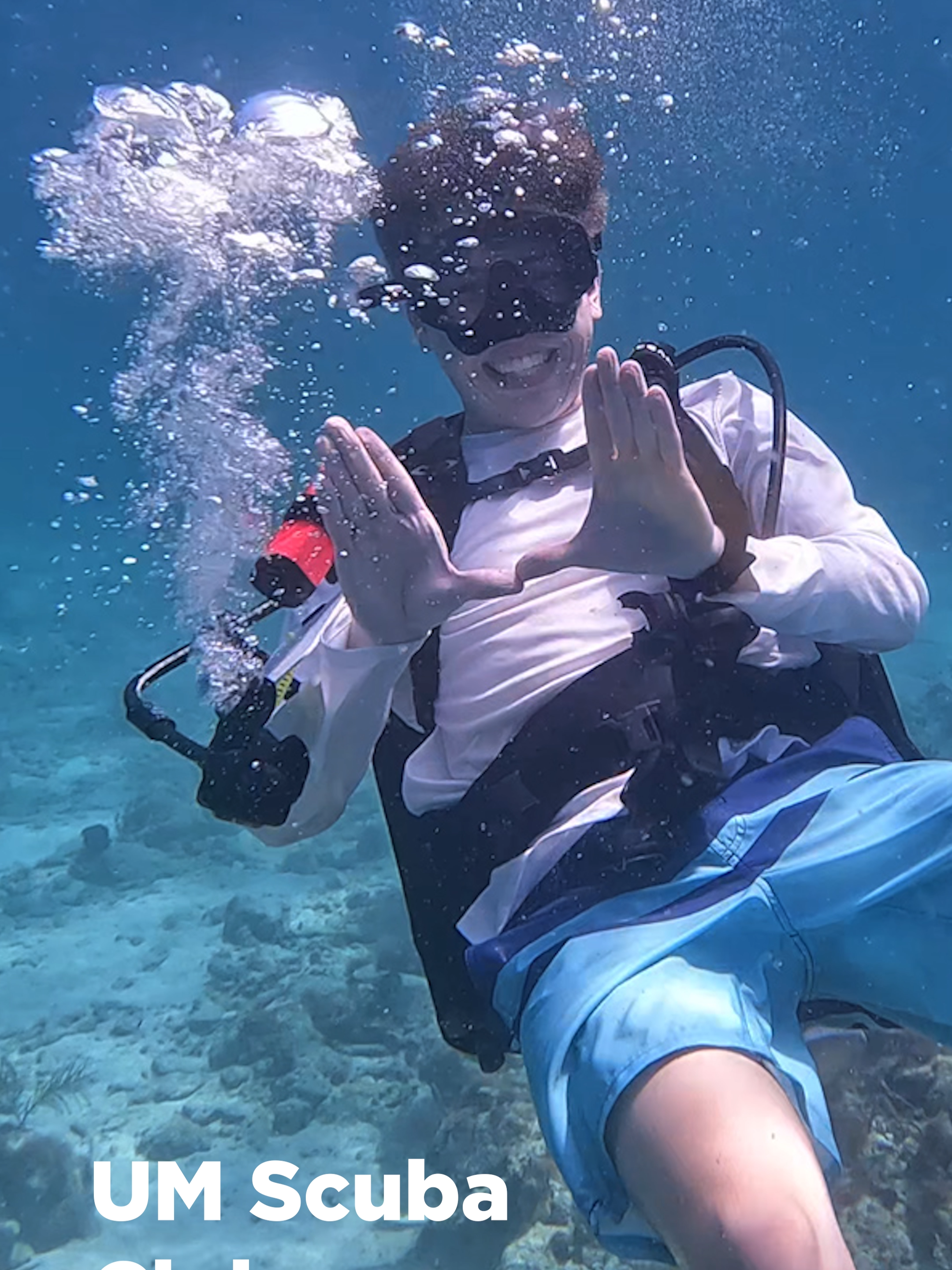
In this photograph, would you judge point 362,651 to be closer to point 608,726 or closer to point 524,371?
point 608,726

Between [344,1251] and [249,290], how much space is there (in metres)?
6.28

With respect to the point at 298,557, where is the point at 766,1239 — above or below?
below

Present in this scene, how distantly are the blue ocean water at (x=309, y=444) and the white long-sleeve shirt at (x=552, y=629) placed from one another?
1460mm

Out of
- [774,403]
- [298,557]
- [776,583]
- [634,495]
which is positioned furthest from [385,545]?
[774,403]

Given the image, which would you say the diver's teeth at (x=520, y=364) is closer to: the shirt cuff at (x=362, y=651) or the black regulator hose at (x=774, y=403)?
the black regulator hose at (x=774, y=403)

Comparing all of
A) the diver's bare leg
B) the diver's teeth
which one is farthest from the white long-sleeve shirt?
the diver's bare leg

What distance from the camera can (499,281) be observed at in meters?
2.89

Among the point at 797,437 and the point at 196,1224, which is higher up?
the point at 797,437

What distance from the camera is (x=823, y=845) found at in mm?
2262

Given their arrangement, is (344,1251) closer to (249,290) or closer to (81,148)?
(249,290)

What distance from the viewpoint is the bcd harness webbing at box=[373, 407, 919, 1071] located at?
7.91ft

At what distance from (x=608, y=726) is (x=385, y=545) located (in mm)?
734

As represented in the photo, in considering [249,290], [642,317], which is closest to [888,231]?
[642,317]

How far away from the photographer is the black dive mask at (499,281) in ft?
9.51
